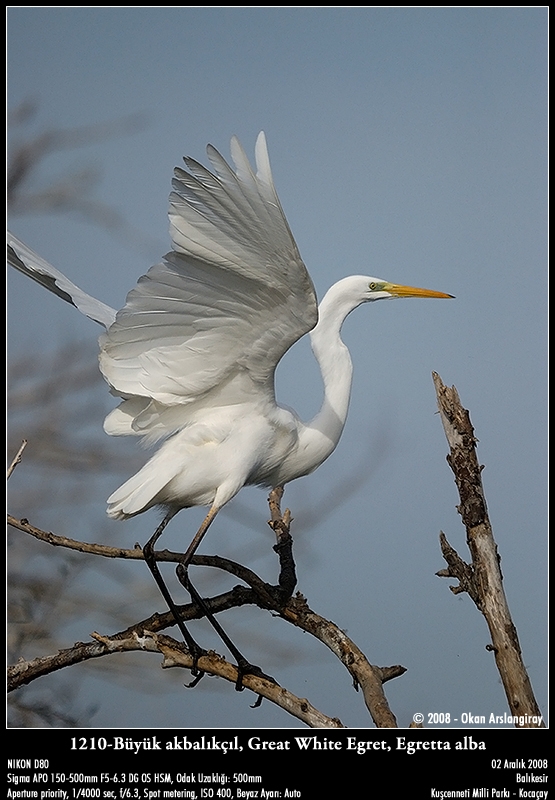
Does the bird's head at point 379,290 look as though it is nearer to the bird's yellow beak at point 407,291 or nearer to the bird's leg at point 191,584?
the bird's yellow beak at point 407,291

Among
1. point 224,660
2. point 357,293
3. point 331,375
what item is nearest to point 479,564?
point 224,660

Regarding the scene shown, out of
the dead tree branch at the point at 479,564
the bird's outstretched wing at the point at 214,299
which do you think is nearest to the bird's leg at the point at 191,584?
the bird's outstretched wing at the point at 214,299

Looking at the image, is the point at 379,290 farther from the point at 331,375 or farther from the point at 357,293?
the point at 331,375

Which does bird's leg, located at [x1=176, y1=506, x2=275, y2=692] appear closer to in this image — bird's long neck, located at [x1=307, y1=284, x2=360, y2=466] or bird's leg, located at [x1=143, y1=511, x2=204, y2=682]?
bird's leg, located at [x1=143, y1=511, x2=204, y2=682]

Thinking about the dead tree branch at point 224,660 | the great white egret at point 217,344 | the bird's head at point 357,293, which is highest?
the bird's head at point 357,293

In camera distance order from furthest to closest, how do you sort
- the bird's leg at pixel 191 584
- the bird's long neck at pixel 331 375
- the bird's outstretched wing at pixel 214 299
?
the bird's long neck at pixel 331 375
the bird's leg at pixel 191 584
the bird's outstretched wing at pixel 214 299

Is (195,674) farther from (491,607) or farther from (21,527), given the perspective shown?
(491,607)
